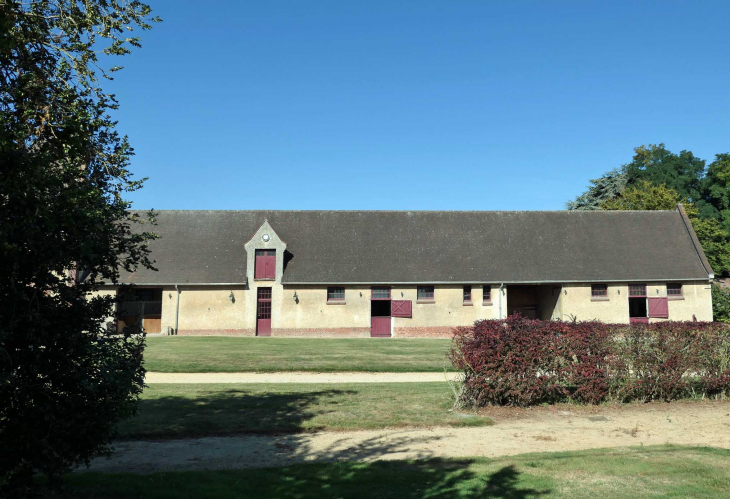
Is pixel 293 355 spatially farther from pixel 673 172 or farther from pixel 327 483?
pixel 673 172

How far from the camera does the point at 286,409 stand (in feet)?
33.0

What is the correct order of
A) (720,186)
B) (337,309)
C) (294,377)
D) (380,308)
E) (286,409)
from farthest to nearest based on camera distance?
1. (720,186)
2. (380,308)
3. (337,309)
4. (294,377)
5. (286,409)

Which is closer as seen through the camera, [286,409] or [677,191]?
[286,409]

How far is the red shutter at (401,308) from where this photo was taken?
28953mm

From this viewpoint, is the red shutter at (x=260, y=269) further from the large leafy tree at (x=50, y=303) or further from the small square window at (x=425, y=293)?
the large leafy tree at (x=50, y=303)

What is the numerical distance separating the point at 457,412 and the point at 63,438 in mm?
6744

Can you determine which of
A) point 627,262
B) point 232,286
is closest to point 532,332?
point 232,286

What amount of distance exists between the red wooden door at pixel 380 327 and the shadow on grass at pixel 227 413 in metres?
17.2

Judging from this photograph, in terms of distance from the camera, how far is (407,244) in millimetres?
31609

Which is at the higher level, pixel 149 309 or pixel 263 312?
pixel 149 309

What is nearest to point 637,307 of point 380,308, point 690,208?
point 380,308

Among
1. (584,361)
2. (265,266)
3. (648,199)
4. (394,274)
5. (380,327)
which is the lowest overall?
(380,327)

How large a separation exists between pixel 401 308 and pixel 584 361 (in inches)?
745

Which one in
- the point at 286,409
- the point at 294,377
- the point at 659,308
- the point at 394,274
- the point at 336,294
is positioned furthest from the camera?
the point at 659,308
